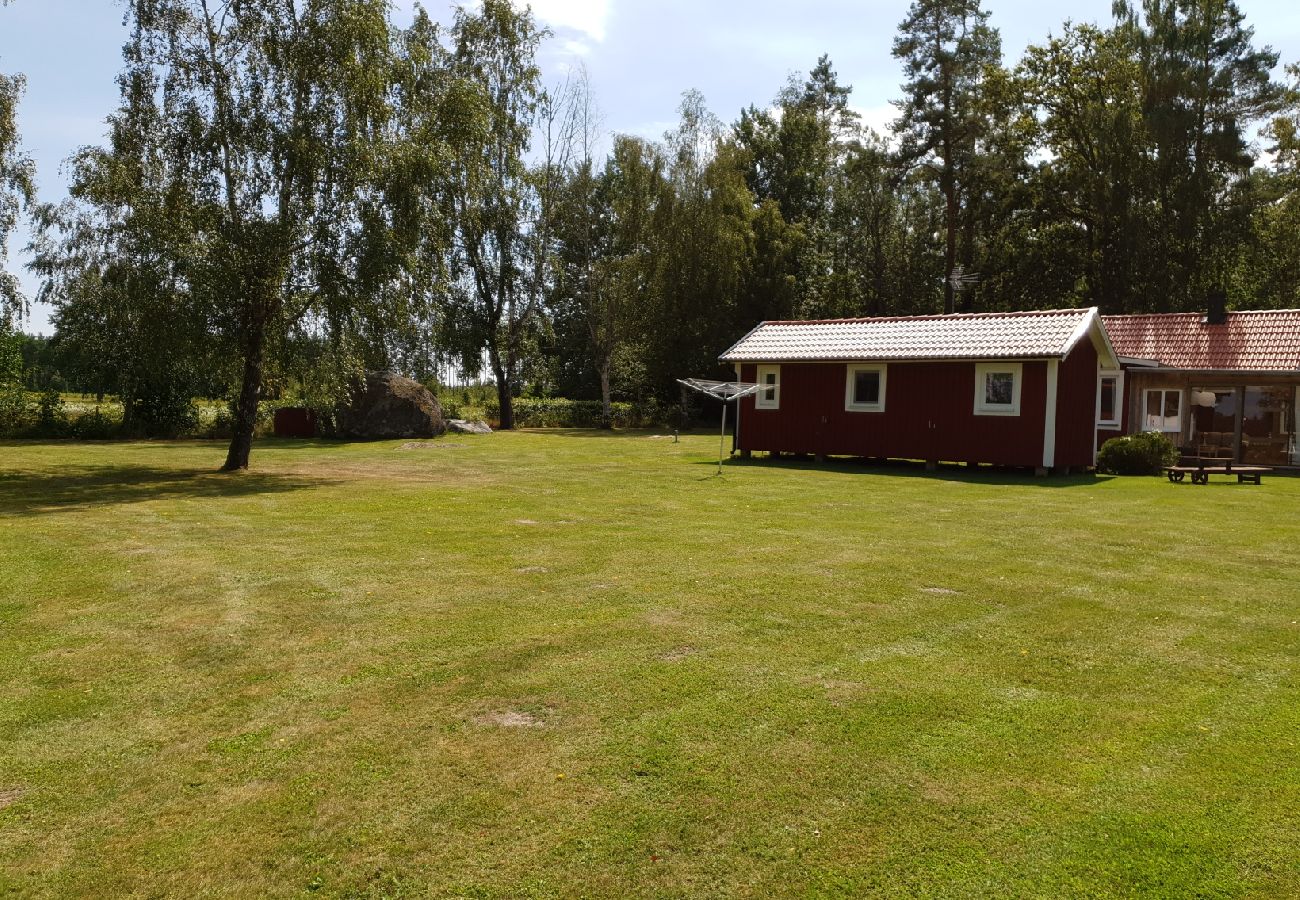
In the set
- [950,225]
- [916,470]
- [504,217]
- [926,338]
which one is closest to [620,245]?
[504,217]

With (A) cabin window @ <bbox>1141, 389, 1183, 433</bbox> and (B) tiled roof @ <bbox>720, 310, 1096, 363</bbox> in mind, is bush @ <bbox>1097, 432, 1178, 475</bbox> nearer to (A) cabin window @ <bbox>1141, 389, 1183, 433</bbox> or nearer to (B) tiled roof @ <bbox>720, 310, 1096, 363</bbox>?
(B) tiled roof @ <bbox>720, 310, 1096, 363</bbox>

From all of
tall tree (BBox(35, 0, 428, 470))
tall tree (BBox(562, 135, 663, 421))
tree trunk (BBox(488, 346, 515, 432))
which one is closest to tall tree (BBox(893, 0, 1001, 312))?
tall tree (BBox(562, 135, 663, 421))

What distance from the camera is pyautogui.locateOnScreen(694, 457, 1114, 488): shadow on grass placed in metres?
19.2

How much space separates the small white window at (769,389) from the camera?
24141 millimetres

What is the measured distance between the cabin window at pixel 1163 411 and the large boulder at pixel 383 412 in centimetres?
2304

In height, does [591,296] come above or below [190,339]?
above

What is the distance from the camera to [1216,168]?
36844mm

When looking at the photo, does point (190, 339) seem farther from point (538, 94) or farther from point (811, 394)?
point (538, 94)

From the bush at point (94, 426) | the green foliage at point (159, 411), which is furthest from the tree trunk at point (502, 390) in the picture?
the bush at point (94, 426)

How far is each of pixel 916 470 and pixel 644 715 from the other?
1786cm

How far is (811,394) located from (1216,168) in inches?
986

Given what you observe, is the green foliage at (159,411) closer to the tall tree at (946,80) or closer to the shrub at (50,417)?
the shrub at (50,417)

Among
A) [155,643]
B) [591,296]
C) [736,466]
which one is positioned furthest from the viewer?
[591,296]

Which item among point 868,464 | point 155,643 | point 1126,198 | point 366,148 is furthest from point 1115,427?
point 155,643
